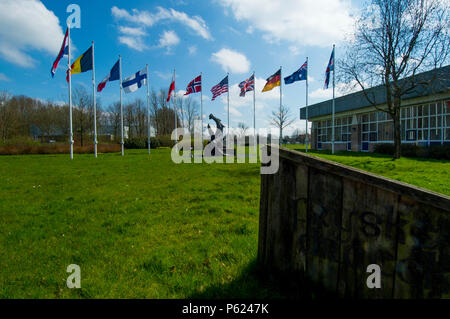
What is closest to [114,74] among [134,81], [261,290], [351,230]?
[134,81]

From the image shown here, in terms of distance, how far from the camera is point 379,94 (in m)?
23.6

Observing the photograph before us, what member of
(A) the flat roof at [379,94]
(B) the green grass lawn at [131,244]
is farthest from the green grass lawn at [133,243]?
(A) the flat roof at [379,94]

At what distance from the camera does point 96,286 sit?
234 centimetres

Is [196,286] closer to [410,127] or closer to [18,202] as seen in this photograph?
[18,202]

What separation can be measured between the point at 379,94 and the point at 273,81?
11.9 metres

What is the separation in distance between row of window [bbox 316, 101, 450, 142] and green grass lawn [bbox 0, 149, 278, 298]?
21945mm

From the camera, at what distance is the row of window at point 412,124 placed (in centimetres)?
1853

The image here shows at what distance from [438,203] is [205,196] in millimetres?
5180

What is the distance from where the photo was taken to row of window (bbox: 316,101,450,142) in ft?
60.8

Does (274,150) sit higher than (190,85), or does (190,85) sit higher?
(190,85)

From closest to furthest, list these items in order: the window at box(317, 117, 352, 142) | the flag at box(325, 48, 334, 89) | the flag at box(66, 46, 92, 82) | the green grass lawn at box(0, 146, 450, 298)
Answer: the green grass lawn at box(0, 146, 450, 298), the flag at box(66, 46, 92, 82), the flag at box(325, 48, 334, 89), the window at box(317, 117, 352, 142)

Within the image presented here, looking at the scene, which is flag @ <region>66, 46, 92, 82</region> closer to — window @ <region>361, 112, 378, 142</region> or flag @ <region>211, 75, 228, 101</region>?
flag @ <region>211, 75, 228, 101</region>

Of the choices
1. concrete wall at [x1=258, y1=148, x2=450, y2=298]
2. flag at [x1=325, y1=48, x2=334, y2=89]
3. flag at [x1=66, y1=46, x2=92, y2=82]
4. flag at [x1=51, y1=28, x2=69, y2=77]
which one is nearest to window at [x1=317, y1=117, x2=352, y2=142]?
flag at [x1=325, y1=48, x2=334, y2=89]
